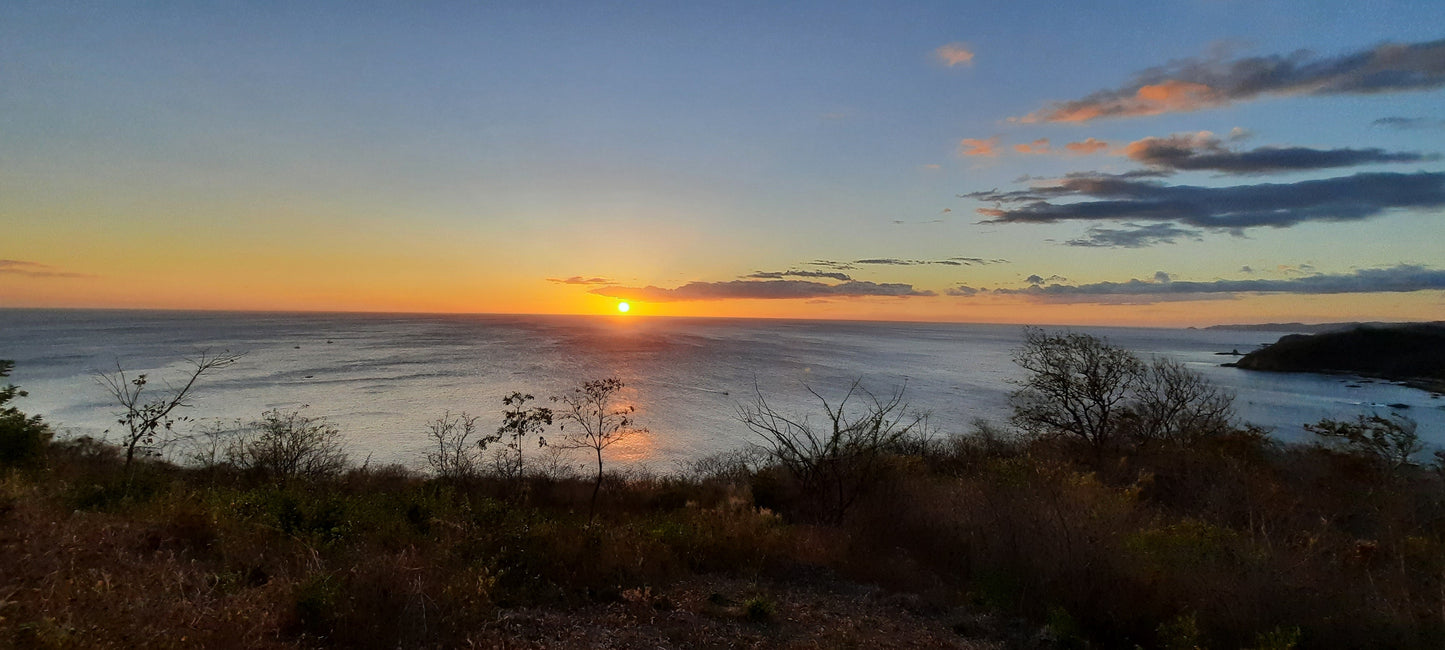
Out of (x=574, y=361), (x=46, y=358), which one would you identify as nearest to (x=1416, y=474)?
(x=574, y=361)

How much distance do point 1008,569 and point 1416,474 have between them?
18.8m

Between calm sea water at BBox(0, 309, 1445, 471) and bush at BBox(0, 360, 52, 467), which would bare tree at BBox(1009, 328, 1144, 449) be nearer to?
calm sea water at BBox(0, 309, 1445, 471)

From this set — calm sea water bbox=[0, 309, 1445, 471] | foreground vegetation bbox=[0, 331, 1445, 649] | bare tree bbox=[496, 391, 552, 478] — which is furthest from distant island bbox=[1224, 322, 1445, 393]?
bare tree bbox=[496, 391, 552, 478]

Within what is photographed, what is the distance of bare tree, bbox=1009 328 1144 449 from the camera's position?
27.4 meters

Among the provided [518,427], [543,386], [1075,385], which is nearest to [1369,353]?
[1075,385]

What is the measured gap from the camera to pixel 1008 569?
1095 centimetres

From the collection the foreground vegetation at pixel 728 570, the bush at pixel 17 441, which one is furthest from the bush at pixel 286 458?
the foreground vegetation at pixel 728 570

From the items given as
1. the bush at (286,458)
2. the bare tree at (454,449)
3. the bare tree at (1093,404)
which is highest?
the bare tree at (1093,404)

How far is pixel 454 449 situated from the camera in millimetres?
34312

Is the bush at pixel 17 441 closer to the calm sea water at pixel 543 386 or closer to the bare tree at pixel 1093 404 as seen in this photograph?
the calm sea water at pixel 543 386

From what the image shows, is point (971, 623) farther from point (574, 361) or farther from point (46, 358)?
point (46, 358)

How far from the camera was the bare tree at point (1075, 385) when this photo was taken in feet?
89.9

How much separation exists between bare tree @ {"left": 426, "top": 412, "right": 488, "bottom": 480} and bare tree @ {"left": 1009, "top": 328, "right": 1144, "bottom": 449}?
2352 centimetres

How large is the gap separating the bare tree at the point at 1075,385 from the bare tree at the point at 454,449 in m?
23.5
